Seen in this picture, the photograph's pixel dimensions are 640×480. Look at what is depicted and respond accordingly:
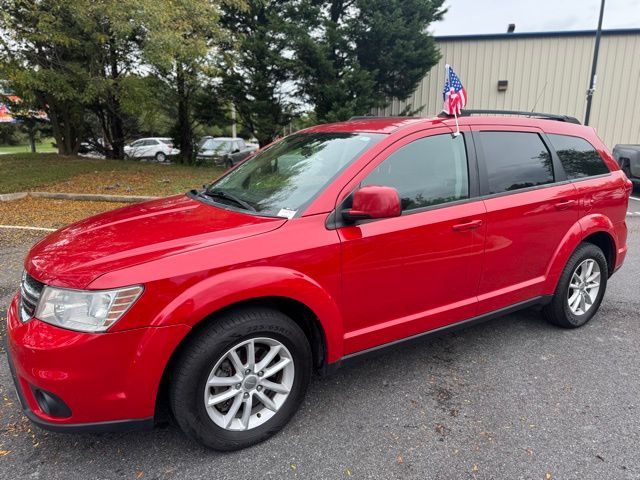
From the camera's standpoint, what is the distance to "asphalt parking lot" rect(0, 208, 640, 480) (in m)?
2.32

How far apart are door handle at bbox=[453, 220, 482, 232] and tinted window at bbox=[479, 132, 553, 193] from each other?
313mm

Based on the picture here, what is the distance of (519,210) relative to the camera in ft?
10.6

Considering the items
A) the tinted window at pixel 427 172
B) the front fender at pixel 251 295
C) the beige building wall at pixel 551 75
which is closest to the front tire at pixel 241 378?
the front fender at pixel 251 295

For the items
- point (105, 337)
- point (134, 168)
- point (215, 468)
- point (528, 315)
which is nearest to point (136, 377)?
point (105, 337)

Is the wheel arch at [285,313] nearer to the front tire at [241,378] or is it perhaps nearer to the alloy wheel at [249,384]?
the front tire at [241,378]

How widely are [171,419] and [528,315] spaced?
3263 mm

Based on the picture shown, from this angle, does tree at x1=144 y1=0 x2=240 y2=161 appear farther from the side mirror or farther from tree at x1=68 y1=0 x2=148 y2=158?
the side mirror

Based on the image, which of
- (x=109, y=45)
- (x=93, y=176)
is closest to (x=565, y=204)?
(x=93, y=176)

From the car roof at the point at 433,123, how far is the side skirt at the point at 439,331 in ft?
4.33

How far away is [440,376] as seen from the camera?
3.20 meters

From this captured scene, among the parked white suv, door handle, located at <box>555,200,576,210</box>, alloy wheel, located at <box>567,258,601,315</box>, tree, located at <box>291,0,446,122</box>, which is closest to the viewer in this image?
door handle, located at <box>555,200,576,210</box>

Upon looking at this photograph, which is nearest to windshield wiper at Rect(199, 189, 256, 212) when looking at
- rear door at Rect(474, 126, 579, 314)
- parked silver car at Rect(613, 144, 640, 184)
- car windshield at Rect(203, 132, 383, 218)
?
car windshield at Rect(203, 132, 383, 218)

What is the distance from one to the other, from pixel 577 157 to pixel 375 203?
232cm

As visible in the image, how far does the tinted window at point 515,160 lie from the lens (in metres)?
3.24
